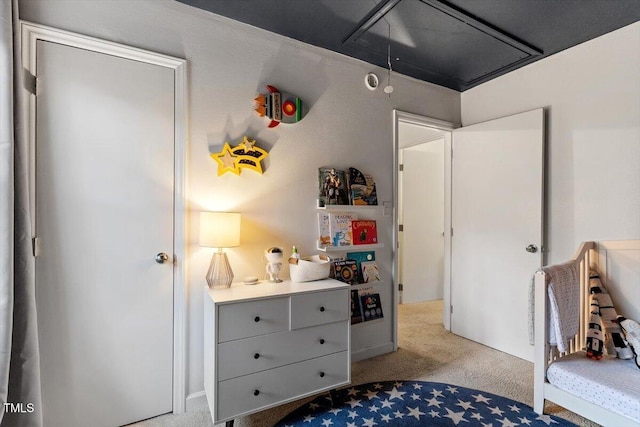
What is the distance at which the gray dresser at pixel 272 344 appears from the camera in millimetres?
1627

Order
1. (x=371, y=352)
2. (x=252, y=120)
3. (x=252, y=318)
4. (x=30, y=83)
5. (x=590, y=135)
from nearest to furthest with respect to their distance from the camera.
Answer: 1. (x=30, y=83)
2. (x=252, y=318)
3. (x=252, y=120)
4. (x=590, y=135)
5. (x=371, y=352)

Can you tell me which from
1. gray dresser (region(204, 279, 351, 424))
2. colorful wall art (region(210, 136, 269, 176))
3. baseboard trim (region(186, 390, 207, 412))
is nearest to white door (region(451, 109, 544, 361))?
gray dresser (region(204, 279, 351, 424))

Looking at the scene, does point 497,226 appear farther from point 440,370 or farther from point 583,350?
point 440,370

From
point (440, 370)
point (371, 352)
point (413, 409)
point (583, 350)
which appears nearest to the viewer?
point (413, 409)

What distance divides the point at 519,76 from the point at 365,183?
1639 mm

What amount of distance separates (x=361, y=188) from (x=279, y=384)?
1.53 m

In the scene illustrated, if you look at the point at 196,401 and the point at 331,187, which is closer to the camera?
the point at 196,401

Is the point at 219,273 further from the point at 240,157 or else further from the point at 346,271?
the point at 346,271

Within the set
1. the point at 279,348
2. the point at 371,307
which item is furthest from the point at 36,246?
the point at 371,307

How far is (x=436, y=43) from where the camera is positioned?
2.32 m

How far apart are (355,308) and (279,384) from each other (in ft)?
3.11

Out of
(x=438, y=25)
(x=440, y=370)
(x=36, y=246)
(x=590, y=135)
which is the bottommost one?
(x=440, y=370)

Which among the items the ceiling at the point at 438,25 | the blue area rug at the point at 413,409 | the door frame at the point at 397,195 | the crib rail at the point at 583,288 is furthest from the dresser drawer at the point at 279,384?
the ceiling at the point at 438,25

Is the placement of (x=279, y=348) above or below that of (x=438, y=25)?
below
